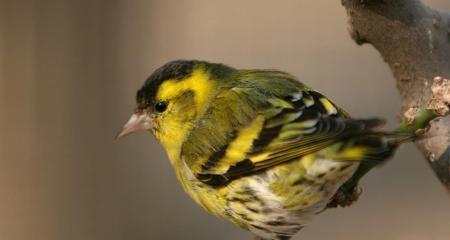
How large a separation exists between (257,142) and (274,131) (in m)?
0.06

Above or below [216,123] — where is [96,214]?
below

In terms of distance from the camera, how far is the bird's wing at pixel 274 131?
2.11 meters

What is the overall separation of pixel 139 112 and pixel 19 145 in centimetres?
178

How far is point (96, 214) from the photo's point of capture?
172 inches

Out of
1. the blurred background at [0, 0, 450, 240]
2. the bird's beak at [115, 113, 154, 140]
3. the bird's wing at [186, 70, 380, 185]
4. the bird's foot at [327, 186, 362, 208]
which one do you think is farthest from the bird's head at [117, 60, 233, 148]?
the blurred background at [0, 0, 450, 240]

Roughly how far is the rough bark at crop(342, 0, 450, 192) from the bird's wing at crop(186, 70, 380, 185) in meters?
0.19

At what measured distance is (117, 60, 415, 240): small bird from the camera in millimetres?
2100

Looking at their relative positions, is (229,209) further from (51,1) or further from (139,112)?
(51,1)

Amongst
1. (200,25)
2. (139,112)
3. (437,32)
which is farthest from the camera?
(200,25)

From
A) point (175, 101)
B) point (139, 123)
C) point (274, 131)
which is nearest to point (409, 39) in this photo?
point (274, 131)

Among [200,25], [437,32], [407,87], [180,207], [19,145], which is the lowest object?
[180,207]

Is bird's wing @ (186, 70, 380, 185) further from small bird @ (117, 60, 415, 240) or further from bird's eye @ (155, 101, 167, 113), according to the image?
bird's eye @ (155, 101, 167, 113)

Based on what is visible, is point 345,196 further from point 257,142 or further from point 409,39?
point 409,39

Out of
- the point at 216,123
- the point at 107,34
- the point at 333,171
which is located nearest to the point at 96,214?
the point at 107,34
